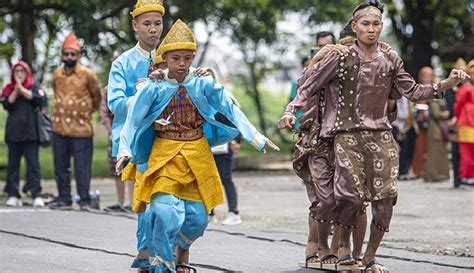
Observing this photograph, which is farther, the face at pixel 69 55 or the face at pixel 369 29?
the face at pixel 69 55

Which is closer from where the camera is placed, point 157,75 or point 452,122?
point 157,75

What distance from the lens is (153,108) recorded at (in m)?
8.59

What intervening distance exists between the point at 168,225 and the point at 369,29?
205cm

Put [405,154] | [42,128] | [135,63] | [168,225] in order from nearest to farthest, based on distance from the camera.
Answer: [168,225] → [135,63] → [42,128] → [405,154]

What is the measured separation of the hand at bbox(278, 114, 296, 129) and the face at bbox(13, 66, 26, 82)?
6977mm

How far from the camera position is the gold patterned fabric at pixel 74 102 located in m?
14.6

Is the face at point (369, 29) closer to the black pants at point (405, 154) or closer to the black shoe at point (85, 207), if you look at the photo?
the black shoe at point (85, 207)

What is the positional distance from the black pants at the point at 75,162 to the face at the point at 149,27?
538 centimetres

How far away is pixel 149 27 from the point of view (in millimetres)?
9445

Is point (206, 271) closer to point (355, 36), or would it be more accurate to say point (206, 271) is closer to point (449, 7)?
point (355, 36)

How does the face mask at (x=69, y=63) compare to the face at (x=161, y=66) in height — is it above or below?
below

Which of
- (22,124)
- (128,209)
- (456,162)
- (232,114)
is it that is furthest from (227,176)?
(456,162)

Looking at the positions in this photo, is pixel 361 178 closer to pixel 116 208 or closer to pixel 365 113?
pixel 365 113

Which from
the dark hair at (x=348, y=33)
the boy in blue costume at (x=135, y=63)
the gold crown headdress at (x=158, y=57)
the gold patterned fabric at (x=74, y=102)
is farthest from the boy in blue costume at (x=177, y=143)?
the gold patterned fabric at (x=74, y=102)
